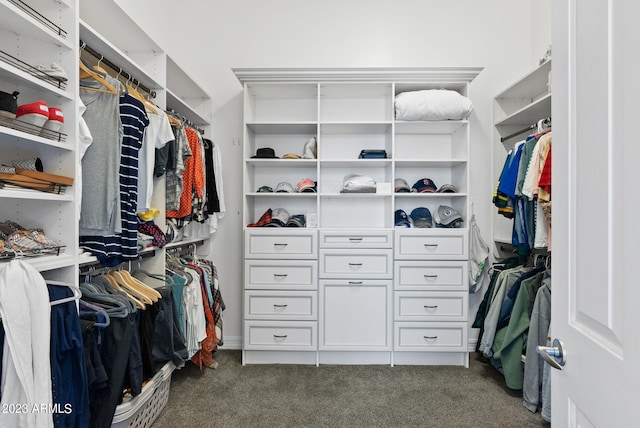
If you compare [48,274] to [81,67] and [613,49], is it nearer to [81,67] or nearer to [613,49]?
[81,67]

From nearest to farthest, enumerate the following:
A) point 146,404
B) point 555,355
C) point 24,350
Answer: point 555,355, point 24,350, point 146,404

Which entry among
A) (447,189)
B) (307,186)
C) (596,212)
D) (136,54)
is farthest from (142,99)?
(447,189)

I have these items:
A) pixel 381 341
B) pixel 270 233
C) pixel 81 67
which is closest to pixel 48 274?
pixel 81 67

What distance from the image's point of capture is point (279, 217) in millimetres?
3016

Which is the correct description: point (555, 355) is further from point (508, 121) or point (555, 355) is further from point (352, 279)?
point (508, 121)

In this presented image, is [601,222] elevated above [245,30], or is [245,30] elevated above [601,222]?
[245,30]

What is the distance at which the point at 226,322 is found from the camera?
3338mm

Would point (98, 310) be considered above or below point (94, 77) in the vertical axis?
below

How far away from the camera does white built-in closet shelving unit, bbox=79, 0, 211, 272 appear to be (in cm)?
183

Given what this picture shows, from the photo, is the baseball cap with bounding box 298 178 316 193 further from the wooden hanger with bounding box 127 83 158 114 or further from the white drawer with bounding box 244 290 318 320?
the wooden hanger with bounding box 127 83 158 114

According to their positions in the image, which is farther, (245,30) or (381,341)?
(245,30)

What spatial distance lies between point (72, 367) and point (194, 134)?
1.68m

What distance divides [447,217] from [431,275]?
49cm

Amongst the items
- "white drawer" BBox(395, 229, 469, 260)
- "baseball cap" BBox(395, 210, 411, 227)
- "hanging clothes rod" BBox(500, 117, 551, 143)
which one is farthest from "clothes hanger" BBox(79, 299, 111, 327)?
"hanging clothes rod" BBox(500, 117, 551, 143)
